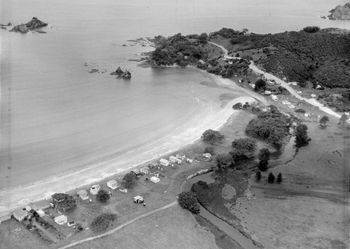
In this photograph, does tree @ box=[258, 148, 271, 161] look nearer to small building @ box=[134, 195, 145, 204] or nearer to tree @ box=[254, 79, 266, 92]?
small building @ box=[134, 195, 145, 204]

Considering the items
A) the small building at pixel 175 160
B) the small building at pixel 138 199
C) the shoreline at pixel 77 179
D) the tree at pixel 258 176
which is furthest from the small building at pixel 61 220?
the tree at pixel 258 176

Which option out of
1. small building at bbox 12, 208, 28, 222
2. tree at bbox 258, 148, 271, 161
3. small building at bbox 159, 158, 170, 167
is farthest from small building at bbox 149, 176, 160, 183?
small building at bbox 12, 208, 28, 222

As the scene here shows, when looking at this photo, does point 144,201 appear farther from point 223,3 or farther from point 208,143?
point 223,3

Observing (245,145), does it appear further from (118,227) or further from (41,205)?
(41,205)

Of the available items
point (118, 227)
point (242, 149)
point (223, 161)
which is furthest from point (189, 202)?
point (242, 149)

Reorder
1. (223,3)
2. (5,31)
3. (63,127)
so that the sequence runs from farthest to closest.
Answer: (223,3), (5,31), (63,127)

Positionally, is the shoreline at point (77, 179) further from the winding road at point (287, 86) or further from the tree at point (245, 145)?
the winding road at point (287, 86)

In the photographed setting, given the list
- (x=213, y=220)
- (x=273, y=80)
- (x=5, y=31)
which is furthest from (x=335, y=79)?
(x=5, y=31)
